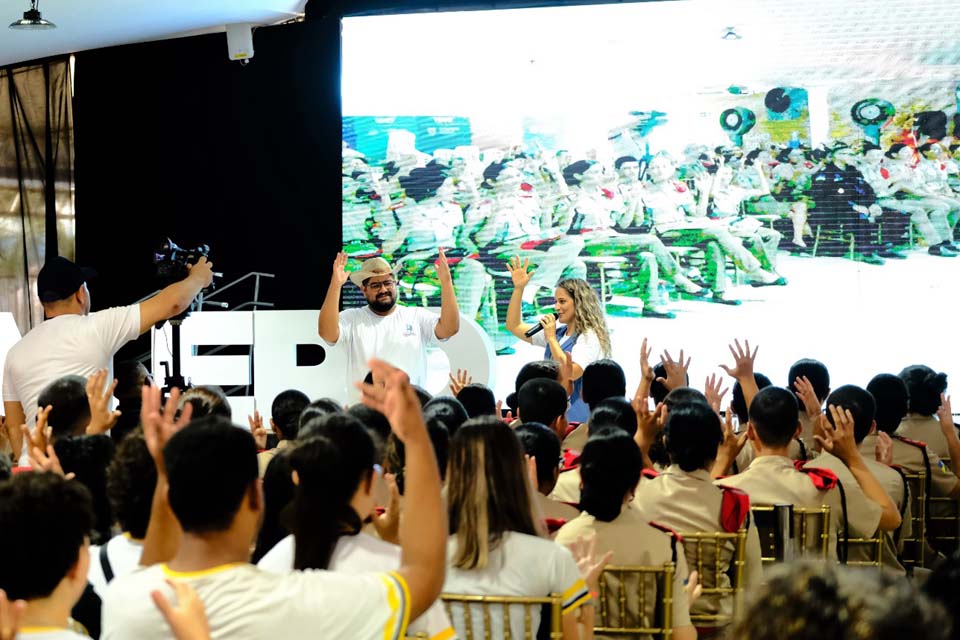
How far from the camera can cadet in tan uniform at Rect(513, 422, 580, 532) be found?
317 cm

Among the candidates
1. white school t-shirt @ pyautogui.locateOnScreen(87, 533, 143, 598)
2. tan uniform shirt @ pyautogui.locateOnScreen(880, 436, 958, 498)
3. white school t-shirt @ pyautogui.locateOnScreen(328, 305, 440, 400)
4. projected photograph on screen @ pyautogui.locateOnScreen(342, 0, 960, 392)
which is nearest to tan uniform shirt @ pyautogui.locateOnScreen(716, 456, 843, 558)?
tan uniform shirt @ pyautogui.locateOnScreen(880, 436, 958, 498)

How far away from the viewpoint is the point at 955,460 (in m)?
4.66

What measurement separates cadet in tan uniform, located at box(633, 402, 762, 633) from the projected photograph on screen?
4.35 m

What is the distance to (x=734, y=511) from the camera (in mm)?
3297

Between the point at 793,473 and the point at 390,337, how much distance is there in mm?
2965

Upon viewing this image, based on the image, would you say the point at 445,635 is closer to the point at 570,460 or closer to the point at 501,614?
the point at 501,614

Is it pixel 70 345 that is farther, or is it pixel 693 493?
pixel 70 345

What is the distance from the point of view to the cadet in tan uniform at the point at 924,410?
509 cm

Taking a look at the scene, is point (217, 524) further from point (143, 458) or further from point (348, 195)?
point (348, 195)

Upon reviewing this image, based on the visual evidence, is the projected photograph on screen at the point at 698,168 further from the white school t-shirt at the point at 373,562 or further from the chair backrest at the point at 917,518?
the white school t-shirt at the point at 373,562

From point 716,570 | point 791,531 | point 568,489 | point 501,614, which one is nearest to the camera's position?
point 501,614

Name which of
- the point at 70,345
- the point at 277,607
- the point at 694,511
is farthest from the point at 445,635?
the point at 70,345

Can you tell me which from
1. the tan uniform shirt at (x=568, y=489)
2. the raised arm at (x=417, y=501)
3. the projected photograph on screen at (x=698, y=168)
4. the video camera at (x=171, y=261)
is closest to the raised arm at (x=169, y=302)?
the video camera at (x=171, y=261)

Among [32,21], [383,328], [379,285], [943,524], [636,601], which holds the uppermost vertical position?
[32,21]
